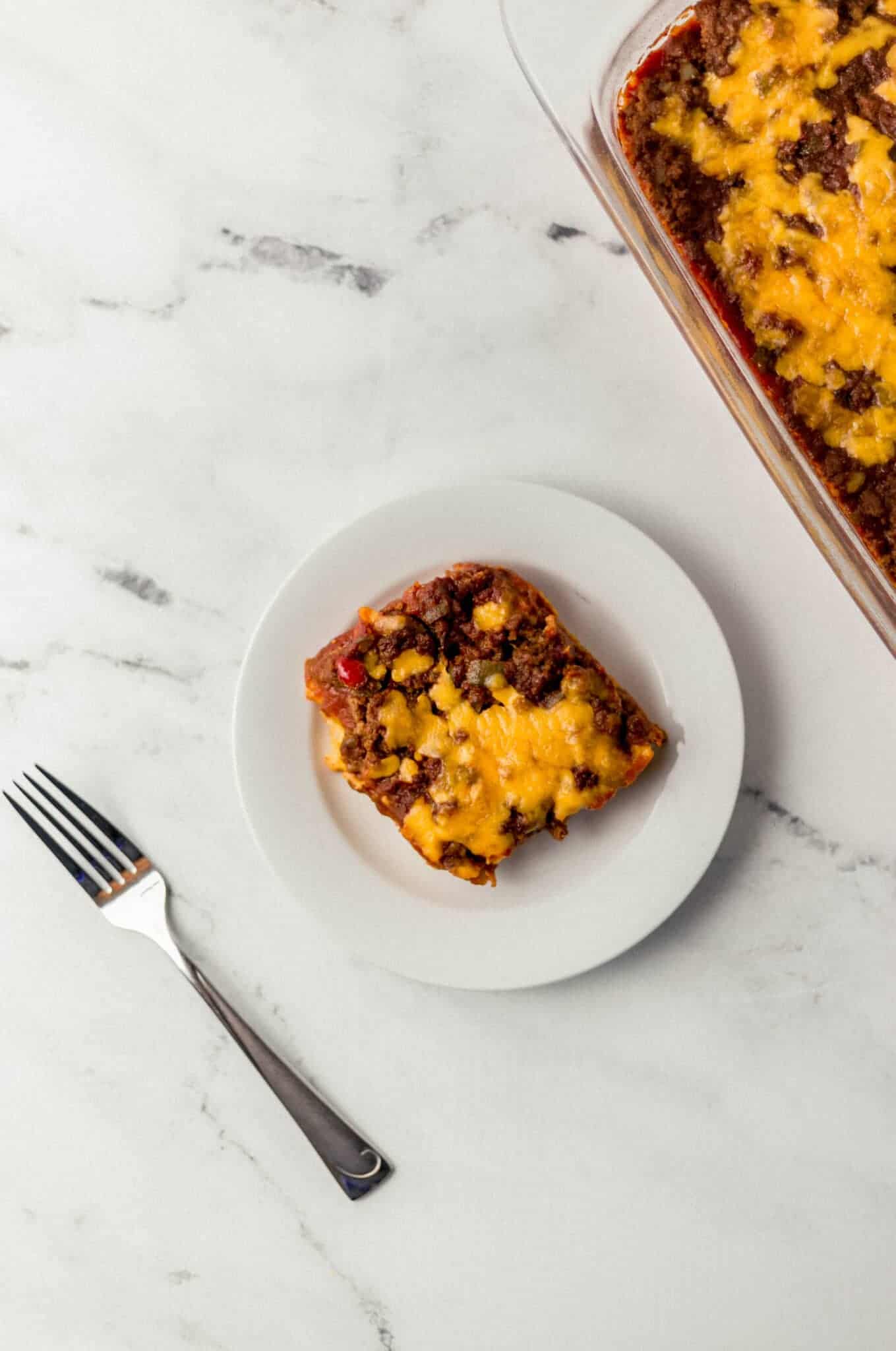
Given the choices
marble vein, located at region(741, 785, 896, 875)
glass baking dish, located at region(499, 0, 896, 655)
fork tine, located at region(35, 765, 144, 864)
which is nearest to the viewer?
glass baking dish, located at region(499, 0, 896, 655)

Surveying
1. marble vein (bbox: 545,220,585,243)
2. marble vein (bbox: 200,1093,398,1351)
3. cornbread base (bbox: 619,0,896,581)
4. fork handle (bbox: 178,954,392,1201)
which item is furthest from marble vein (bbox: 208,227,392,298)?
marble vein (bbox: 200,1093,398,1351)

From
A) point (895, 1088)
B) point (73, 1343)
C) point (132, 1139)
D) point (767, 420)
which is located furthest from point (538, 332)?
point (73, 1343)

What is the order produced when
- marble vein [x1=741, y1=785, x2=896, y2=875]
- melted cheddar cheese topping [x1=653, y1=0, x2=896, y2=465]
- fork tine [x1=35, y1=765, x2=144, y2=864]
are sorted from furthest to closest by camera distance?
fork tine [x1=35, y1=765, x2=144, y2=864] → marble vein [x1=741, y1=785, x2=896, y2=875] → melted cheddar cheese topping [x1=653, y1=0, x2=896, y2=465]

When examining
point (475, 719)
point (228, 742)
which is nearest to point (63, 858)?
point (228, 742)

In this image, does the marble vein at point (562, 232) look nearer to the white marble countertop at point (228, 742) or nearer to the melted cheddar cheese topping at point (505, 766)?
the white marble countertop at point (228, 742)

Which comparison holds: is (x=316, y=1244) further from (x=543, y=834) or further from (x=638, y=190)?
(x=638, y=190)

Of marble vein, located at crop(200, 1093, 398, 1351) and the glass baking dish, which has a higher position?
the glass baking dish

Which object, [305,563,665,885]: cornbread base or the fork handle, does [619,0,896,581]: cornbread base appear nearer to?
[305,563,665,885]: cornbread base
